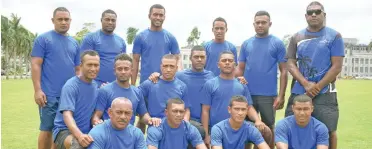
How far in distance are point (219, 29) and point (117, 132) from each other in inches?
129

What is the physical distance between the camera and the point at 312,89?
7.26 metres

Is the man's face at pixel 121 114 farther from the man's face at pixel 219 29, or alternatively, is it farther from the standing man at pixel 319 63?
the man's face at pixel 219 29

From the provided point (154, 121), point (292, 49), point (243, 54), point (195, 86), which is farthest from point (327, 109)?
point (154, 121)

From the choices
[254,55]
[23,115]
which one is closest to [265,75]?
[254,55]

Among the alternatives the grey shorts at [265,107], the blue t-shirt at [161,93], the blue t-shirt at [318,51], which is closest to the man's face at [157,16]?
the blue t-shirt at [161,93]

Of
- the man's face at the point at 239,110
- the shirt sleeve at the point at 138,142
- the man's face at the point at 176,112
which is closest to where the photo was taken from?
the shirt sleeve at the point at 138,142

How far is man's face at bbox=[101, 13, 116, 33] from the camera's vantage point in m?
8.09

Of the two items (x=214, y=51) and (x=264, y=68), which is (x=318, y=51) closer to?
(x=264, y=68)

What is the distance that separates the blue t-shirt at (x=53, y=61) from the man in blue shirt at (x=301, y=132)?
3.62 m

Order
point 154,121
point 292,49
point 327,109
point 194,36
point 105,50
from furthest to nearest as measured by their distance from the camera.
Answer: point 194,36, point 105,50, point 292,49, point 327,109, point 154,121

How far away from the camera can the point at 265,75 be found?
810cm

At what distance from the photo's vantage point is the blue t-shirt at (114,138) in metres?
6.12

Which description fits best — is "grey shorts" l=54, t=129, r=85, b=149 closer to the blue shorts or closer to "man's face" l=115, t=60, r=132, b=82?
the blue shorts

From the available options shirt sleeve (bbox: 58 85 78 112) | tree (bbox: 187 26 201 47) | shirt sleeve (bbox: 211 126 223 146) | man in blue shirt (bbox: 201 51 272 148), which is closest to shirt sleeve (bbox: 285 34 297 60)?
man in blue shirt (bbox: 201 51 272 148)
